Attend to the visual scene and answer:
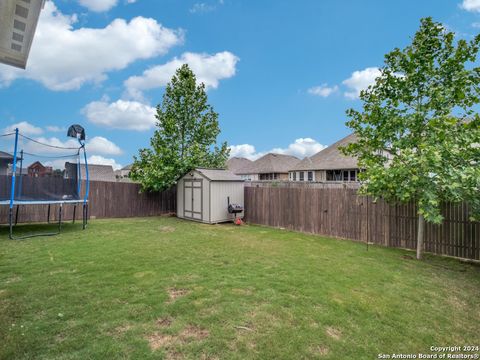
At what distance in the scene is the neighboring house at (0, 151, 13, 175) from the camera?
307 inches

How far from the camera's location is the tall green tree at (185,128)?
12.3m

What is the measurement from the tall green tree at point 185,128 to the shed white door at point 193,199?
147 cm

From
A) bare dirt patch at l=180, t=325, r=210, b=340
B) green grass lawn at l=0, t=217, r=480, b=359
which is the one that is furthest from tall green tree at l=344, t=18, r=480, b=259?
bare dirt patch at l=180, t=325, r=210, b=340

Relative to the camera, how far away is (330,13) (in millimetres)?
8500

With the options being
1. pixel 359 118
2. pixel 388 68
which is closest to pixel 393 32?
pixel 388 68

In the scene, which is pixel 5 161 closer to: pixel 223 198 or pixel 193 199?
pixel 193 199

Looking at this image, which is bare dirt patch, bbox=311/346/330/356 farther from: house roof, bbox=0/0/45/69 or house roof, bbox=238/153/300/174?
house roof, bbox=238/153/300/174

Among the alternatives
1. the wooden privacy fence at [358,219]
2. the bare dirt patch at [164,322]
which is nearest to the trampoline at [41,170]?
the bare dirt patch at [164,322]

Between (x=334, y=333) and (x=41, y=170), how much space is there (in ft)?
30.5

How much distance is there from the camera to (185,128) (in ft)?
46.4

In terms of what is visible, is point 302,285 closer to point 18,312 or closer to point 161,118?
point 18,312

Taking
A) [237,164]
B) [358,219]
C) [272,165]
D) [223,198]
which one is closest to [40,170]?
[223,198]

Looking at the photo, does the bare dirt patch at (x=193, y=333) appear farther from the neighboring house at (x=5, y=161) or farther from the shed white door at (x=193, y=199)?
the neighboring house at (x=5, y=161)

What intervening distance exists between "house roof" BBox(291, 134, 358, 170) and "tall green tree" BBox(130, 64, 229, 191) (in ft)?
32.3
